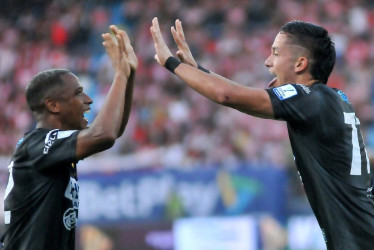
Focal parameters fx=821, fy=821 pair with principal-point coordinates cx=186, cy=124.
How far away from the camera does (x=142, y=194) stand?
11.8 meters

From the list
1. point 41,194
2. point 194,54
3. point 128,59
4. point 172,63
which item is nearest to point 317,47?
point 172,63

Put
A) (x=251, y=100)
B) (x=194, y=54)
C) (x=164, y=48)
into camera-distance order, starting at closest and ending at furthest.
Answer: (x=251, y=100)
(x=164, y=48)
(x=194, y=54)

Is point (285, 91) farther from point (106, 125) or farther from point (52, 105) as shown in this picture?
point (52, 105)

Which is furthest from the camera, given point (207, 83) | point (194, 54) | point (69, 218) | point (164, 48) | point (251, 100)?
point (194, 54)

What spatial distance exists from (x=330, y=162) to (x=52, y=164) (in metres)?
1.62

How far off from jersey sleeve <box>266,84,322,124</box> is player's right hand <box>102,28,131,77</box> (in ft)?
2.92

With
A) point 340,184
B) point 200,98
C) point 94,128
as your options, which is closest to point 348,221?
point 340,184

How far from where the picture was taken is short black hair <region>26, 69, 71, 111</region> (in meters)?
5.09

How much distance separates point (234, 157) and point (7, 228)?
362 inches

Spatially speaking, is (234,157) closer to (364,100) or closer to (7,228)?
(364,100)

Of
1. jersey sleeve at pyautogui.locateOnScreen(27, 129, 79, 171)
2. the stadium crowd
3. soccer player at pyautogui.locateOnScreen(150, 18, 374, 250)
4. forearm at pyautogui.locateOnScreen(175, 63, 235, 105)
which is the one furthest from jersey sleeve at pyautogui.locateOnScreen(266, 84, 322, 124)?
the stadium crowd

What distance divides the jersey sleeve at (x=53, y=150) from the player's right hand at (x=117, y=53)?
0.47 meters

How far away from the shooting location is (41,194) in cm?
485

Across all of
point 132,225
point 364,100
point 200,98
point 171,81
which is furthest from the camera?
point 171,81
